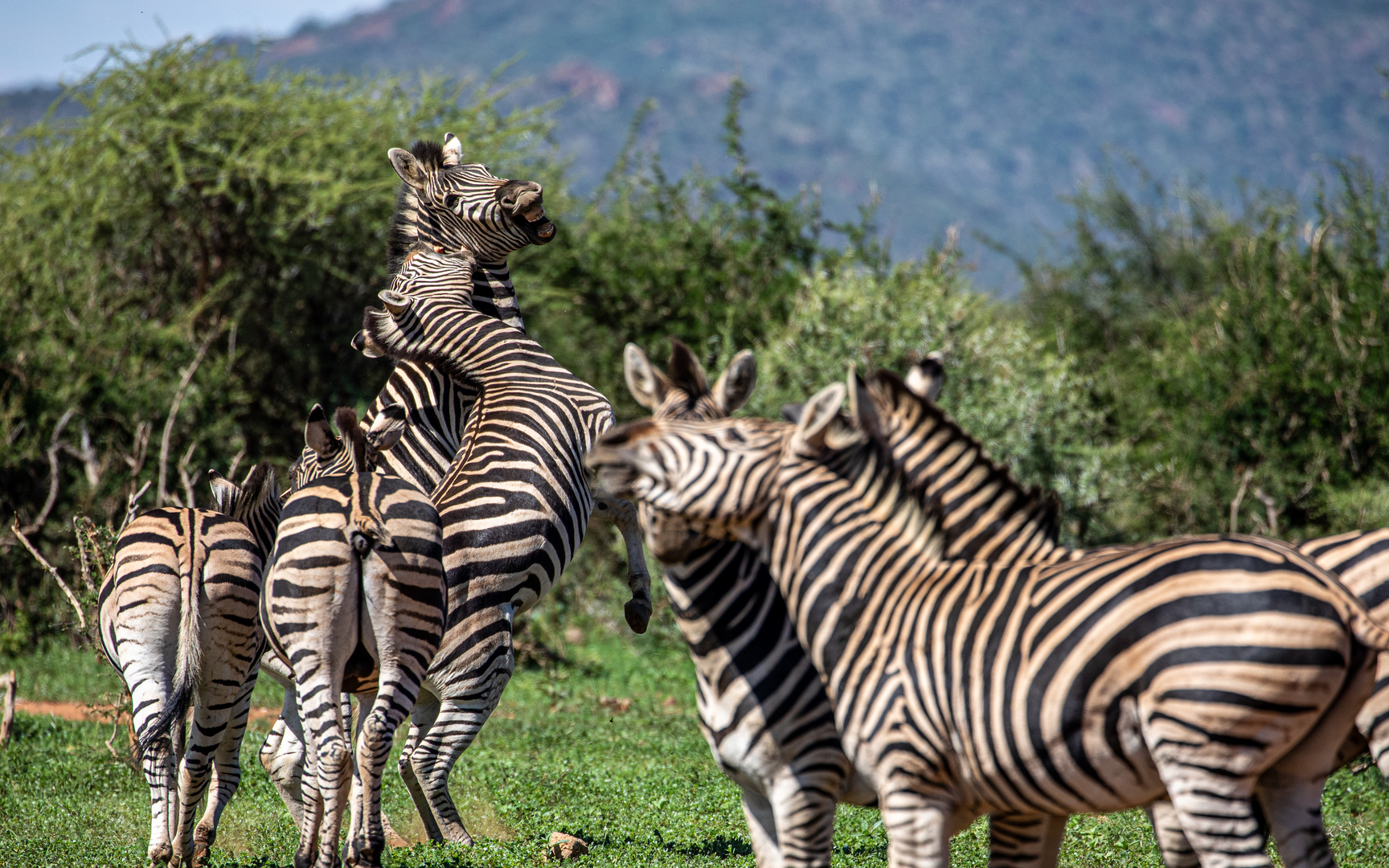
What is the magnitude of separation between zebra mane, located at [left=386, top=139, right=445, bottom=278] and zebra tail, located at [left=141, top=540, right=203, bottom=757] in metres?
2.77

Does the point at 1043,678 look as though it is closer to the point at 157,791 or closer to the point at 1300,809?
the point at 1300,809

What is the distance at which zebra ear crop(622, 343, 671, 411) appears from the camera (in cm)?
438

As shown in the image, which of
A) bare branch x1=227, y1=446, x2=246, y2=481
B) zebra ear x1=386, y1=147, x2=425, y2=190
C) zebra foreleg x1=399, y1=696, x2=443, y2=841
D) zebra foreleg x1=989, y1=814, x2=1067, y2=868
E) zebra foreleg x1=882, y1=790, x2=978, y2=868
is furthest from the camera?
bare branch x1=227, y1=446, x2=246, y2=481

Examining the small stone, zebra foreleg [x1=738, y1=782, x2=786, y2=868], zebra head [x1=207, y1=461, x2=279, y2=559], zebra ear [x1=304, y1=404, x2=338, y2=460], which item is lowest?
the small stone

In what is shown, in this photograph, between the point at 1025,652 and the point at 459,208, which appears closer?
the point at 1025,652

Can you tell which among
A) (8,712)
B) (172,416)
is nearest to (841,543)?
(8,712)

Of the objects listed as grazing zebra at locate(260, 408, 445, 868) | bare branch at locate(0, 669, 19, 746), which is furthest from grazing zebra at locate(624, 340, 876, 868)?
bare branch at locate(0, 669, 19, 746)

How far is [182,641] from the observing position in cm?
578

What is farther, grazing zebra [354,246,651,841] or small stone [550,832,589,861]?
small stone [550,832,589,861]

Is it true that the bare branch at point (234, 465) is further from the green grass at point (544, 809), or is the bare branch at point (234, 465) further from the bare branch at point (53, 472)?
the bare branch at point (53, 472)

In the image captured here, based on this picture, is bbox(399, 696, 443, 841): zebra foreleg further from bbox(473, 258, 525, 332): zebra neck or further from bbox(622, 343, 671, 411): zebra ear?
bbox(622, 343, 671, 411): zebra ear

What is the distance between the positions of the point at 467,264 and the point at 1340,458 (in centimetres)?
1215

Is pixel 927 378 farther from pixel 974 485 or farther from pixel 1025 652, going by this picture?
pixel 1025 652

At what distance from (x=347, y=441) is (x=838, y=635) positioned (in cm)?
342
